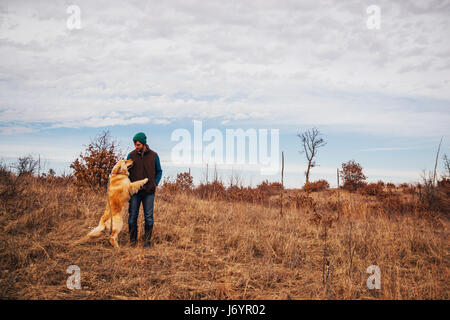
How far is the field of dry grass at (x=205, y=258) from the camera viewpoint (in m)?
3.97

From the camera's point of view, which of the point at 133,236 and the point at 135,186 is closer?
the point at 135,186

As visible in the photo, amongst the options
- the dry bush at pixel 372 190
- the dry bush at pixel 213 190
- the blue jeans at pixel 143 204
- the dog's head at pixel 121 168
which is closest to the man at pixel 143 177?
the blue jeans at pixel 143 204

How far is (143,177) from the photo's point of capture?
18.0 feet

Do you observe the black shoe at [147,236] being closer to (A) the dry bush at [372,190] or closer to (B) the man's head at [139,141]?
(B) the man's head at [139,141]

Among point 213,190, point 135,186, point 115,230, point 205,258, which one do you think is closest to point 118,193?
point 135,186

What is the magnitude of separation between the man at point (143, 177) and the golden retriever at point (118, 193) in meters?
0.17

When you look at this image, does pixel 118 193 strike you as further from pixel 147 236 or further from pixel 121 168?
pixel 147 236

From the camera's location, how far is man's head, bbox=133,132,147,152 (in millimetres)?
5438

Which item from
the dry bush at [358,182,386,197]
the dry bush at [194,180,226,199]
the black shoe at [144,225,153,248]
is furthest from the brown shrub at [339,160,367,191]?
the black shoe at [144,225,153,248]

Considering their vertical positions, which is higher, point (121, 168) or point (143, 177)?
point (121, 168)

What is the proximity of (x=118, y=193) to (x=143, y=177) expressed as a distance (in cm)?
58
